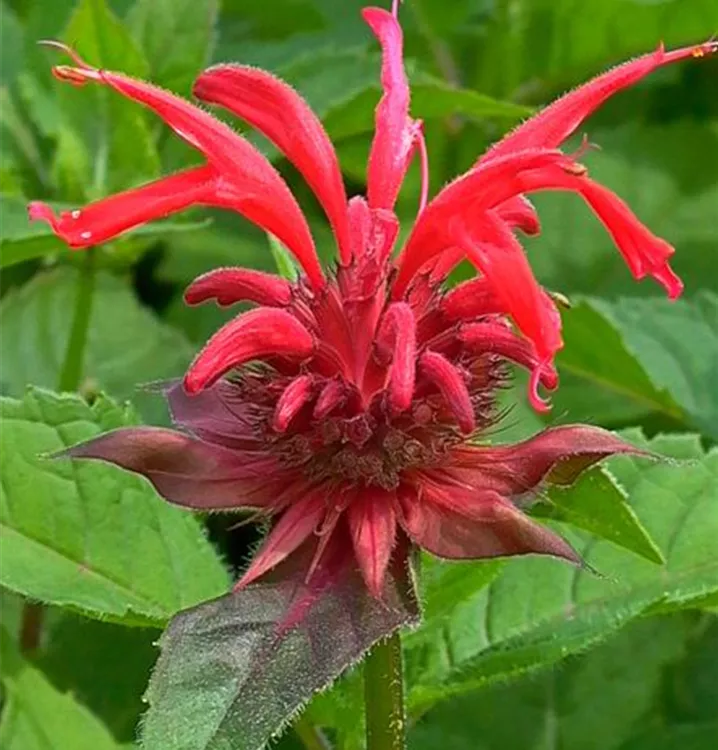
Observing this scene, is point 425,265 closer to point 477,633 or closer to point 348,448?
point 348,448

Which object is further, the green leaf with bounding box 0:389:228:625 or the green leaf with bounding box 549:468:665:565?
the green leaf with bounding box 0:389:228:625

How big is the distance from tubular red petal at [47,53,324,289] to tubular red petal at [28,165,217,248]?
28mm

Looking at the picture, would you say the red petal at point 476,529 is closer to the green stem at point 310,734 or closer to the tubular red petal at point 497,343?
the tubular red petal at point 497,343

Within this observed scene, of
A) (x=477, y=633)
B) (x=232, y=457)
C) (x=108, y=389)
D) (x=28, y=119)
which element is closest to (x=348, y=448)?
(x=232, y=457)

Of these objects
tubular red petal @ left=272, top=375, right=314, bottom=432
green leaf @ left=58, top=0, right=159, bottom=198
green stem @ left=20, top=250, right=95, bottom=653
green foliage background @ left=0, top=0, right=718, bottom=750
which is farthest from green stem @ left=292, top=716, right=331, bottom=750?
green leaf @ left=58, top=0, right=159, bottom=198

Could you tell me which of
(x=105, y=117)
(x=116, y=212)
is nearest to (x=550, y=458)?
(x=116, y=212)

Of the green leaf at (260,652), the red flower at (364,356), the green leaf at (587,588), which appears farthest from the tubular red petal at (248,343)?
the green leaf at (587,588)

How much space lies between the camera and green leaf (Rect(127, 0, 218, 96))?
1.24 meters

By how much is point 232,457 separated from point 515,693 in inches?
16.9

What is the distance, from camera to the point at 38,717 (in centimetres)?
88

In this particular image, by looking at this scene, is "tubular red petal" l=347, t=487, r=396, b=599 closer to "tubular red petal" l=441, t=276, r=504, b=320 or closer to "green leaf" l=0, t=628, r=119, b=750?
"tubular red petal" l=441, t=276, r=504, b=320

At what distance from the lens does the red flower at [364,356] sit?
0.70 meters

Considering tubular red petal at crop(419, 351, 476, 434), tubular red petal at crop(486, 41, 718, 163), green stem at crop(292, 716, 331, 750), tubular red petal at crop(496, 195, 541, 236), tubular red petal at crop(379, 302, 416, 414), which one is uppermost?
tubular red petal at crop(486, 41, 718, 163)

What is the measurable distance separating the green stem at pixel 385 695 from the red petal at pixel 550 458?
96 mm
